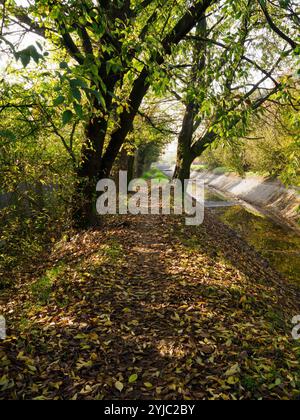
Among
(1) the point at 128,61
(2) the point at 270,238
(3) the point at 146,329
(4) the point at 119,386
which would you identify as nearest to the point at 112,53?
(1) the point at 128,61

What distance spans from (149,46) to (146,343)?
4.67 m

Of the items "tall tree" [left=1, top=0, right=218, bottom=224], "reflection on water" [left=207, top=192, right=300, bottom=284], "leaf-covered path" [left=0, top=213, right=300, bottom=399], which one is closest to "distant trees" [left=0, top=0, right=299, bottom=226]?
"tall tree" [left=1, top=0, right=218, bottom=224]

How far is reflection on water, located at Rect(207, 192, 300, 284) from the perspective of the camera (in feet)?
39.4

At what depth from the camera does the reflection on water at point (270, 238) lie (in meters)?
12.0

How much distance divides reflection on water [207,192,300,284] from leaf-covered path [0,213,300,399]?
11.2 feet

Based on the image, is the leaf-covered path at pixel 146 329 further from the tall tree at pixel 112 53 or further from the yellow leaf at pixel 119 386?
the tall tree at pixel 112 53

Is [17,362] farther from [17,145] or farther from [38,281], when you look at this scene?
[17,145]

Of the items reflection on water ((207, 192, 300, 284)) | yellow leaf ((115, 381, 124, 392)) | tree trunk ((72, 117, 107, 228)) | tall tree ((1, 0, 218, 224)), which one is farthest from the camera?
reflection on water ((207, 192, 300, 284))

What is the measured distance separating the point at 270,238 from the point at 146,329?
12320 millimetres

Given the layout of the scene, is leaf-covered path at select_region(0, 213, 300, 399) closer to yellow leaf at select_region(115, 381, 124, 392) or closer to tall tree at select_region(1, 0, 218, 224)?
yellow leaf at select_region(115, 381, 124, 392)

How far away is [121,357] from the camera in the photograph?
4559 mm

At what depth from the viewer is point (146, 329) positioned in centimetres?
520

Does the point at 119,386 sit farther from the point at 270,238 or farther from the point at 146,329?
the point at 270,238

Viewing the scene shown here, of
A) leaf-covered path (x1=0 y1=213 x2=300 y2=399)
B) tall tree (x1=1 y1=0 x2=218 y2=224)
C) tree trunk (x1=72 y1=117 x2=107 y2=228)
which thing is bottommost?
leaf-covered path (x1=0 y1=213 x2=300 y2=399)
